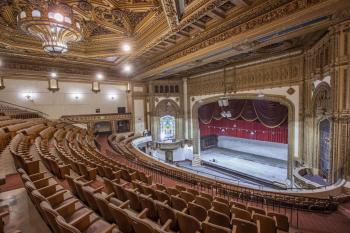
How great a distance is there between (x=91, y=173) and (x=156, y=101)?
372 inches

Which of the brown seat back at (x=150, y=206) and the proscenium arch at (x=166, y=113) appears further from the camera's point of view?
the proscenium arch at (x=166, y=113)

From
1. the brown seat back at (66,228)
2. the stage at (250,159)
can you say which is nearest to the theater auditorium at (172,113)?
the brown seat back at (66,228)

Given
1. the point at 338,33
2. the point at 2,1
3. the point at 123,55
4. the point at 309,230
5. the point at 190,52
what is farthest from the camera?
the point at 123,55

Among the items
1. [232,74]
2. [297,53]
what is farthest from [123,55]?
[297,53]

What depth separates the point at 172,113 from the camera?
12.7 m

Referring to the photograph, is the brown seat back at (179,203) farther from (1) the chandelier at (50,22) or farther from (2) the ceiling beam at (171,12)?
(1) the chandelier at (50,22)

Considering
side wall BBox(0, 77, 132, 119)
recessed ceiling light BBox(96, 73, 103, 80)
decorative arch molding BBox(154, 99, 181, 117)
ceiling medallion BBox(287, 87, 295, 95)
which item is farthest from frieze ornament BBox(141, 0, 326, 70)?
side wall BBox(0, 77, 132, 119)

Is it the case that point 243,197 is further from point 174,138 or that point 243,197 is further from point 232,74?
point 174,138

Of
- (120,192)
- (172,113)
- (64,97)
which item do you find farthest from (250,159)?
(64,97)

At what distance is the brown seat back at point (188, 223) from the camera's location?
179cm

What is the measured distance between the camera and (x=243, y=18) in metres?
4.79

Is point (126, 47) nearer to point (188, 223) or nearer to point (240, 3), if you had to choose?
point (240, 3)

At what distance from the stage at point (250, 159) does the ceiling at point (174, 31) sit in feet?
19.8

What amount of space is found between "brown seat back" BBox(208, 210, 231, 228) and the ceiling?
442cm
